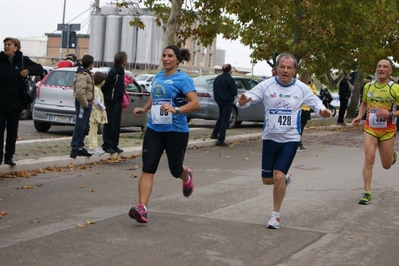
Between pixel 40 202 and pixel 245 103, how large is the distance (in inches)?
111

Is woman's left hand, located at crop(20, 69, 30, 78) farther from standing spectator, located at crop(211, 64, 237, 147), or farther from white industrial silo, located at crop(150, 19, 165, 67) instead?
white industrial silo, located at crop(150, 19, 165, 67)

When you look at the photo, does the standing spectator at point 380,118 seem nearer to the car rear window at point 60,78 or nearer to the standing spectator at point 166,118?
the standing spectator at point 166,118

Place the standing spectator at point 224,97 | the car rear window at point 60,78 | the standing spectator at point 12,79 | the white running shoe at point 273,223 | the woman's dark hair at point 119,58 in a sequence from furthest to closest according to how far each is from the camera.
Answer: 1. the car rear window at point 60,78
2. the standing spectator at point 224,97
3. the woman's dark hair at point 119,58
4. the standing spectator at point 12,79
5. the white running shoe at point 273,223

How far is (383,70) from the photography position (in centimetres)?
1045

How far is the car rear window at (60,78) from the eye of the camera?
19.6 meters

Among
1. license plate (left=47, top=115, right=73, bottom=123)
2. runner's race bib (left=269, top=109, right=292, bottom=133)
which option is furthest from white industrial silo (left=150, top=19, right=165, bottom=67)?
runner's race bib (left=269, top=109, right=292, bottom=133)

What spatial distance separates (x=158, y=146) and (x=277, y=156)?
1.25m

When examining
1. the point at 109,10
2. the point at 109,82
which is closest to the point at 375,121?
the point at 109,82

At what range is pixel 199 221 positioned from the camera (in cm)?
842

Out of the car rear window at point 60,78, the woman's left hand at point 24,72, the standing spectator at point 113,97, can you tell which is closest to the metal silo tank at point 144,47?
the car rear window at point 60,78

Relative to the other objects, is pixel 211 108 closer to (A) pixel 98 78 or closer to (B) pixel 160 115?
(A) pixel 98 78

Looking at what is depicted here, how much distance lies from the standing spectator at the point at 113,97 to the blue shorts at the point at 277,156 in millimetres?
6546

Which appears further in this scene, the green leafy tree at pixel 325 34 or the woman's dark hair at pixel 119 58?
the green leafy tree at pixel 325 34

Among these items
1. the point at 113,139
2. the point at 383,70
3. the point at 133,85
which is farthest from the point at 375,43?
the point at 383,70
